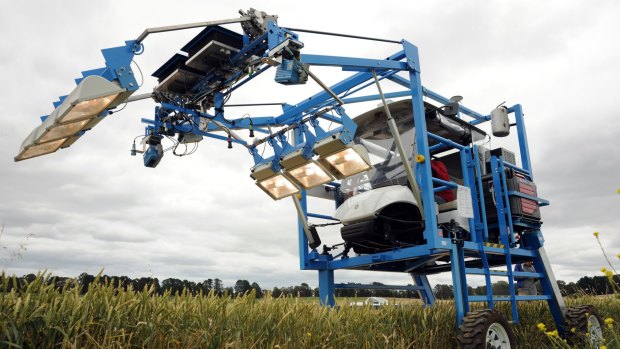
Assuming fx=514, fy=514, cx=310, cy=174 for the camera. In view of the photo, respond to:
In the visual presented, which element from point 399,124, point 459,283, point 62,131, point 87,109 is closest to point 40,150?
point 62,131

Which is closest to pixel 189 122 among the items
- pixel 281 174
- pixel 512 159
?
pixel 281 174

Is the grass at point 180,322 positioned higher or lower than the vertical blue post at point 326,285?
lower

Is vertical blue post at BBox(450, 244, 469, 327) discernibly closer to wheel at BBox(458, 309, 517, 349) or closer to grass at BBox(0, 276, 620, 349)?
wheel at BBox(458, 309, 517, 349)

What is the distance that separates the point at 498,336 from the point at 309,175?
11.3ft

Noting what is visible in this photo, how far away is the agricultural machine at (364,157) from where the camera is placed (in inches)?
265

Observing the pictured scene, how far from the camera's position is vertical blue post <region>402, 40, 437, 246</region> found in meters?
7.17

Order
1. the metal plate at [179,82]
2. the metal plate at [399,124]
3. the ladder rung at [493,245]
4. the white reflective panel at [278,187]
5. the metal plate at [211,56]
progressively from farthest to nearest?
the metal plate at [399,124] < the white reflective panel at [278,187] < the ladder rung at [493,245] < the metal plate at [179,82] < the metal plate at [211,56]

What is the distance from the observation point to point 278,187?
8227 mm

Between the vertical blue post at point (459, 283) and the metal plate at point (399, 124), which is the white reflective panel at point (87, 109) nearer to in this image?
the metal plate at point (399, 124)

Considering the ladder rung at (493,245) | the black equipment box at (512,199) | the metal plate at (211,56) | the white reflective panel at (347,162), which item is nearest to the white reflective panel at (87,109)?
the metal plate at (211,56)

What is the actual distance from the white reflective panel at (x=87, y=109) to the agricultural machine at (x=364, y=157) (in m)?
0.02

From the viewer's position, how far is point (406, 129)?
28.5 feet

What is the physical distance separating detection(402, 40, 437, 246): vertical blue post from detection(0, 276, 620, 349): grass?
133cm

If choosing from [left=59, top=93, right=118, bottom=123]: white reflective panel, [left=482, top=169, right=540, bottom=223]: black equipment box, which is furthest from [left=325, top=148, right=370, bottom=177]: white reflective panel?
[left=59, top=93, right=118, bottom=123]: white reflective panel
